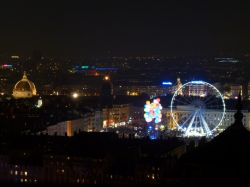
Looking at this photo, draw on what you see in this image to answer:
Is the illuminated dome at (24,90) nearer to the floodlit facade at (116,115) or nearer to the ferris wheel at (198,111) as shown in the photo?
the floodlit facade at (116,115)

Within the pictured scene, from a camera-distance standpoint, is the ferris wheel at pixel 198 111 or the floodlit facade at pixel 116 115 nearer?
the ferris wheel at pixel 198 111

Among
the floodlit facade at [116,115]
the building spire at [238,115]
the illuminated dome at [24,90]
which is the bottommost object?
the floodlit facade at [116,115]

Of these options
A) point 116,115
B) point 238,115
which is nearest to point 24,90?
point 116,115

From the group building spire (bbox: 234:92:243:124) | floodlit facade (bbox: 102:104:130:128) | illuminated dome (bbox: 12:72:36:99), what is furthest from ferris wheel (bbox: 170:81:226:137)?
building spire (bbox: 234:92:243:124)

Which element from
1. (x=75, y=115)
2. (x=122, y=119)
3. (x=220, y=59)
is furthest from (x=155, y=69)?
(x=75, y=115)

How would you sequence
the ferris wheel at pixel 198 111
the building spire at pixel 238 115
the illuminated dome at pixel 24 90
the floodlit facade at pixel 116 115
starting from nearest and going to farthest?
the building spire at pixel 238 115, the ferris wheel at pixel 198 111, the floodlit facade at pixel 116 115, the illuminated dome at pixel 24 90

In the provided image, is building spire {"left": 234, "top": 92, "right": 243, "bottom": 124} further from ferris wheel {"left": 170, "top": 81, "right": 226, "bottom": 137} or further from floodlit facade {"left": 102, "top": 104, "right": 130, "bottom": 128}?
floodlit facade {"left": 102, "top": 104, "right": 130, "bottom": 128}

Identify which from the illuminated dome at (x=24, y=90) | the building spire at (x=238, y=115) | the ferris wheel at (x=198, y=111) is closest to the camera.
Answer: the building spire at (x=238, y=115)

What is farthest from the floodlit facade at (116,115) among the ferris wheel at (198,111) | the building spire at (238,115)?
the building spire at (238,115)

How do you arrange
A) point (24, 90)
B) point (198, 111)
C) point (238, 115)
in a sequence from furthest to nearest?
point (24, 90) < point (198, 111) < point (238, 115)

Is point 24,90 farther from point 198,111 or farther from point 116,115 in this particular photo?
point 198,111
